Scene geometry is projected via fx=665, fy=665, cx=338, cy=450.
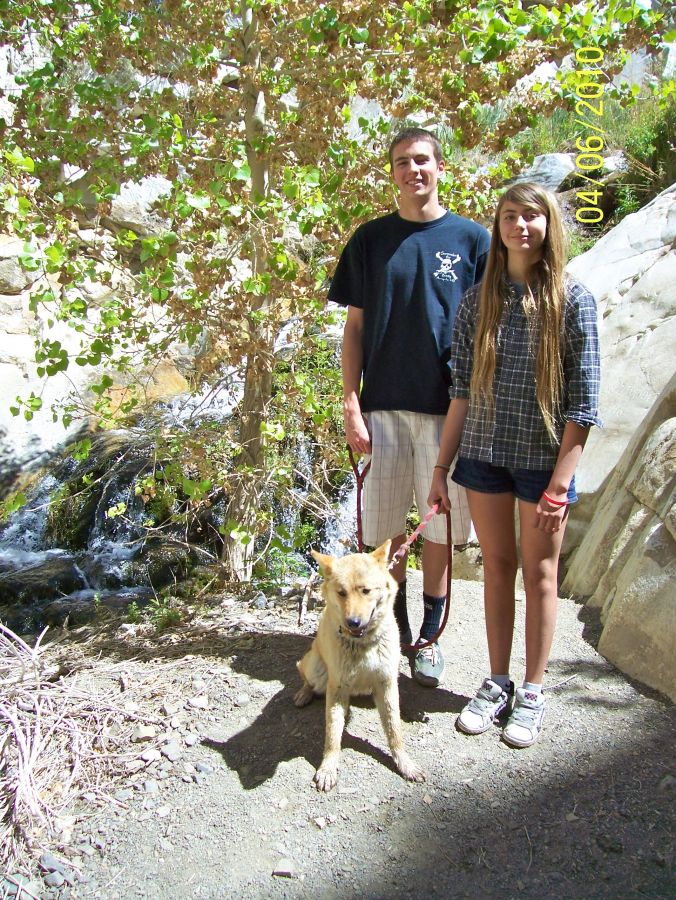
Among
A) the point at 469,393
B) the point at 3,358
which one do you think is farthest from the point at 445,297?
the point at 3,358

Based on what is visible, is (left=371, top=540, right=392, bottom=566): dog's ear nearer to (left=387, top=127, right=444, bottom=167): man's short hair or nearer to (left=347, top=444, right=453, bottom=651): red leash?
(left=347, top=444, right=453, bottom=651): red leash

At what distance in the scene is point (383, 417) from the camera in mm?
3504

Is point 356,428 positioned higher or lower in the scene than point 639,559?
higher

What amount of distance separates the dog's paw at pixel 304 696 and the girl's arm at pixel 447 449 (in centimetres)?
121

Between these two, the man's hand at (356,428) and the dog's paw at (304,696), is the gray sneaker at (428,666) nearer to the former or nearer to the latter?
the dog's paw at (304,696)

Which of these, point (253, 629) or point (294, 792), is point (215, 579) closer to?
point (253, 629)

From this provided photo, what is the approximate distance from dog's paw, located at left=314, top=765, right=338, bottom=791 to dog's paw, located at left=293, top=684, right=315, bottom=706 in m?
0.54

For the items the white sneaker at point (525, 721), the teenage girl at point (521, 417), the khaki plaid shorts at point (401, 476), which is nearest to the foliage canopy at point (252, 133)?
the khaki plaid shorts at point (401, 476)

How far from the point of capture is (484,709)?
3246mm

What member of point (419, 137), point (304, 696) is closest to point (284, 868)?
point (304, 696)

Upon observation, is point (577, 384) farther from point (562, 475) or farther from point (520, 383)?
point (562, 475)

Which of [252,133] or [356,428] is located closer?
[356,428]
